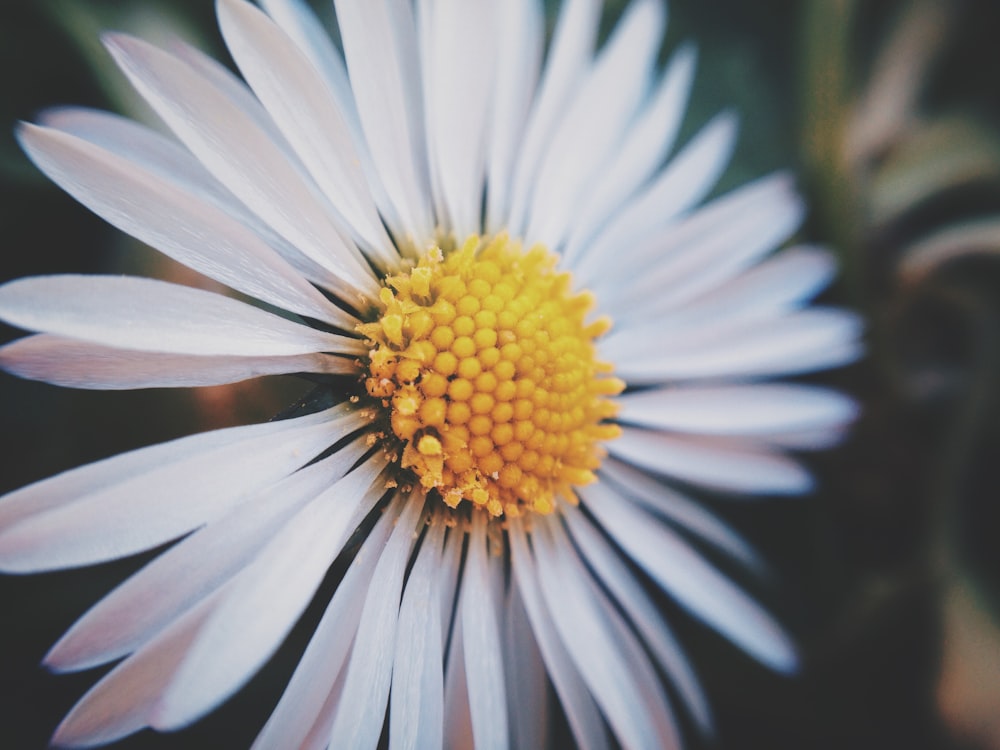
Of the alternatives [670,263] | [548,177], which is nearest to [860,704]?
[670,263]

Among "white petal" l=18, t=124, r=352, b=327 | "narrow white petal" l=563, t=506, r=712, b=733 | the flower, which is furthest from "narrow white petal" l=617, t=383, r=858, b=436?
"white petal" l=18, t=124, r=352, b=327

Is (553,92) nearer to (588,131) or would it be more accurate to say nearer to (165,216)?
(588,131)

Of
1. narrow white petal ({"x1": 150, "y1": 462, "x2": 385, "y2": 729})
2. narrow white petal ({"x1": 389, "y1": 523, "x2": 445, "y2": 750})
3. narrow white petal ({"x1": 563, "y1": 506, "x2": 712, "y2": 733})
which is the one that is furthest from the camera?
narrow white petal ({"x1": 563, "y1": 506, "x2": 712, "y2": 733})

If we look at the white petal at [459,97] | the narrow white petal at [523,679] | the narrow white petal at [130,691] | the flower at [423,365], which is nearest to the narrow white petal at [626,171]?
the flower at [423,365]

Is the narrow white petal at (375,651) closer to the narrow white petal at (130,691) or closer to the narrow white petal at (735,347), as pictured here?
the narrow white petal at (130,691)

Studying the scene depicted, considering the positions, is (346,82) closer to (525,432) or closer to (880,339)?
(525,432)

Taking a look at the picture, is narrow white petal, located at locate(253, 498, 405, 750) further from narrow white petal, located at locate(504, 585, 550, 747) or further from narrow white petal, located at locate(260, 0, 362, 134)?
narrow white petal, located at locate(260, 0, 362, 134)

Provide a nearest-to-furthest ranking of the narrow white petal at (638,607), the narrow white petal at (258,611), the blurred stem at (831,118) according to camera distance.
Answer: the narrow white petal at (258,611) < the narrow white petal at (638,607) < the blurred stem at (831,118)
